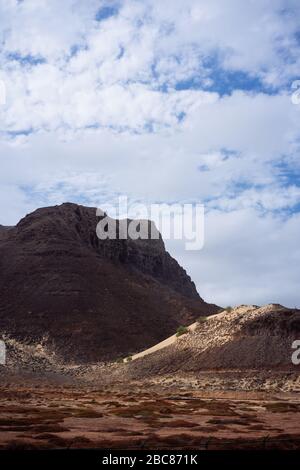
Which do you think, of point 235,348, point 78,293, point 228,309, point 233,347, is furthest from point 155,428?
point 78,293

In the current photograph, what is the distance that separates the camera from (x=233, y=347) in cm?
5431

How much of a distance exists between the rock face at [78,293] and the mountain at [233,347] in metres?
21.1

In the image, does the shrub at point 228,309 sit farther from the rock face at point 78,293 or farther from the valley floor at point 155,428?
the valley floor at point 155,428

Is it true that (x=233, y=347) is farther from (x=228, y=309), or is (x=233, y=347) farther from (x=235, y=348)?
(x=228, y=309)

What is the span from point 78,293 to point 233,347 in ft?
148

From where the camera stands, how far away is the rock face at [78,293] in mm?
84438

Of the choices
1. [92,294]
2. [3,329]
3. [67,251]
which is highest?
[67,251]

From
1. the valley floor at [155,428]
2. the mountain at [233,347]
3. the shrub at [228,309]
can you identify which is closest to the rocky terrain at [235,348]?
the mountain at [233,347]

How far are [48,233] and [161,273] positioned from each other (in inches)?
1499
